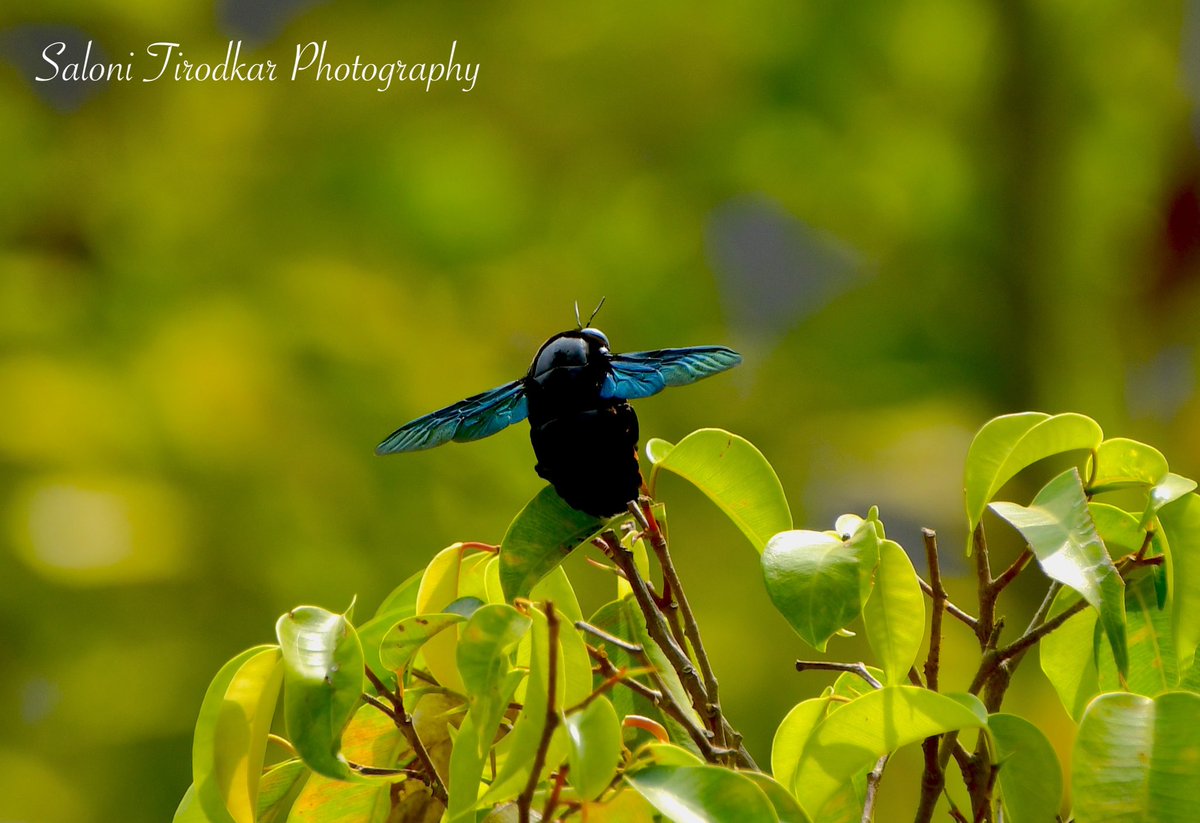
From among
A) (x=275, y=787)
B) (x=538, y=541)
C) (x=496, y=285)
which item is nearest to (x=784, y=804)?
(x=538, y=541)

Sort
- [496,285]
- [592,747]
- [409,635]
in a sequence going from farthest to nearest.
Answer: [496,285] < [409,635] < [592,747]

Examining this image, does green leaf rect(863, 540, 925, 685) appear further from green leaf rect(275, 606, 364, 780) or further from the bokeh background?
the bokeh background

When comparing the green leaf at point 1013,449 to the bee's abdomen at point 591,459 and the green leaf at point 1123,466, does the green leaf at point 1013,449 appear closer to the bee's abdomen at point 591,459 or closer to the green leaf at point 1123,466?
the green leaf at point 1123,466

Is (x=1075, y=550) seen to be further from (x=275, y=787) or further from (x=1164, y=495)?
(x=275, y=787)

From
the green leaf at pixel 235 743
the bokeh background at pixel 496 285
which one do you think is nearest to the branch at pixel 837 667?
the green leaf at pixel 235 743

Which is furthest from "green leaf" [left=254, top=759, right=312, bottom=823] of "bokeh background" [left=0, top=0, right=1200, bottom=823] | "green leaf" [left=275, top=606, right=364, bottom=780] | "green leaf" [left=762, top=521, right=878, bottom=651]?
"bokeh background" [left=0, top=0, right=1200, bottom=823]

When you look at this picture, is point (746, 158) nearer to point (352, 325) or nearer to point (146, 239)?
point (352, 325)
